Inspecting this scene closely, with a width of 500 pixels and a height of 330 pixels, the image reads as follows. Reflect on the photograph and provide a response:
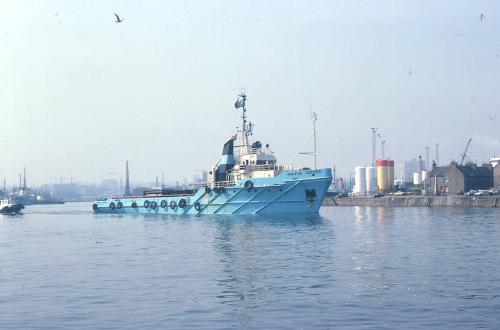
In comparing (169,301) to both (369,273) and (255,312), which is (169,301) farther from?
(369,273)

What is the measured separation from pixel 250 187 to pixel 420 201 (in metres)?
52.5

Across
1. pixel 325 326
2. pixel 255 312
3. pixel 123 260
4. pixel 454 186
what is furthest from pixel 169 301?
pixel 454 186

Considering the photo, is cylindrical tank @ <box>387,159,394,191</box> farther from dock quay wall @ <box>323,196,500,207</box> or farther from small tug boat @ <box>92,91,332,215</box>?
small tug boat @ <box>92,91,332,215</box>

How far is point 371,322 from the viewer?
1972cm

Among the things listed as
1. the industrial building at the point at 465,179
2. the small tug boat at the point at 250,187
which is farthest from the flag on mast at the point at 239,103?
the industrial building at the point at 465,179

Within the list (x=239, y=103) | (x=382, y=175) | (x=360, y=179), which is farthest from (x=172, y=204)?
(x=360, y=179)

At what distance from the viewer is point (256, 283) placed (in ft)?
88.2

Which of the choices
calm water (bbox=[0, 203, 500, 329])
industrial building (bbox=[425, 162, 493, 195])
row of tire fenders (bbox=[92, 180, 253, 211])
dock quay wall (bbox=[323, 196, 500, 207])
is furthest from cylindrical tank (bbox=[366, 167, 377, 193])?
calm water (bbox=[0, 203, 500, 329])

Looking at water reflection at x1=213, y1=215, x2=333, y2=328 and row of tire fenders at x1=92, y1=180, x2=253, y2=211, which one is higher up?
row of tire fenders at x1=92, y1=180, x2=253, y2=211

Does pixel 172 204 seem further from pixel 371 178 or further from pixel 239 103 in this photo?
pixel 371 178

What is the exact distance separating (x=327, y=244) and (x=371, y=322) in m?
22.7

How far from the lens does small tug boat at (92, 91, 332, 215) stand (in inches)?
2827

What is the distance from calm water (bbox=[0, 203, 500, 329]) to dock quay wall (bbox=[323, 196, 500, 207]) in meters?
59.7

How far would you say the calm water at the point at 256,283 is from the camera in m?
20.7
